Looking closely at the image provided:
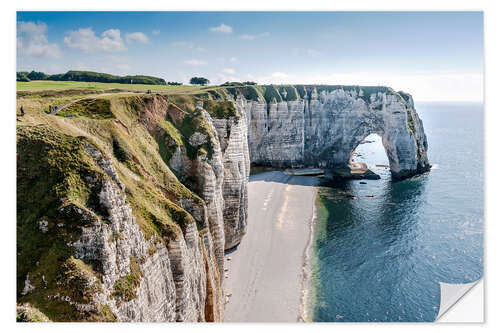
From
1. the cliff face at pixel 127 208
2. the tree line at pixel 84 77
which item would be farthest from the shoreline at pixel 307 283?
the tree line at pixel 84 77

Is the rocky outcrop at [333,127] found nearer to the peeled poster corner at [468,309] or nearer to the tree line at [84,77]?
the tree line at [84,77]

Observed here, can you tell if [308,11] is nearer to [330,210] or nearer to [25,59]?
[25,59]

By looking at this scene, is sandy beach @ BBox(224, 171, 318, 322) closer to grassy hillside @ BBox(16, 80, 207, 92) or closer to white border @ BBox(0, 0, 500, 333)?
white border @ BBox(0, 0, 500, 333)

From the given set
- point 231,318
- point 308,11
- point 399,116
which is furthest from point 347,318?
point 399,116

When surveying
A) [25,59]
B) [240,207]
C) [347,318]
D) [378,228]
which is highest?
[25,59]

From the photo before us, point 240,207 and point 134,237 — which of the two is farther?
point 240,207
